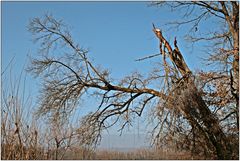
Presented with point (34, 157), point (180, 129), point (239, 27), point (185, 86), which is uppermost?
point (239, 27)

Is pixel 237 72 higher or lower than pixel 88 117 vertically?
higher

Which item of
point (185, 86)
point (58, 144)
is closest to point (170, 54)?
point (185, 86)

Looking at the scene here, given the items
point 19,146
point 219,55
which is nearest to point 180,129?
point 219,55

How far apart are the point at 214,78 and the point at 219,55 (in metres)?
0.62

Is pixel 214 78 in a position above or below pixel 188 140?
above

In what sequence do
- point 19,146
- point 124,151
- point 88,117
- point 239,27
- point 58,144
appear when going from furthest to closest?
point 88,117
point 239,27
point 124,151
point 58,144
point 19,146

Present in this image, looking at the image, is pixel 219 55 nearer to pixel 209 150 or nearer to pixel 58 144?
pixel 209 150

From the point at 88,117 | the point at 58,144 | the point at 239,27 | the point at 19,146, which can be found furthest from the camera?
the point at 88,117

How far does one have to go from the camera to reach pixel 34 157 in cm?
436

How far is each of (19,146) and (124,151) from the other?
13.3 feet

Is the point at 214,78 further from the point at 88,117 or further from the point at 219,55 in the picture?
the point at 88,117

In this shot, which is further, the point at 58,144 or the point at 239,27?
the point at 239,27

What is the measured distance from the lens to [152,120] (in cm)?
834

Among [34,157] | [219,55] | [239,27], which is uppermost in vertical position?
[239,27]
